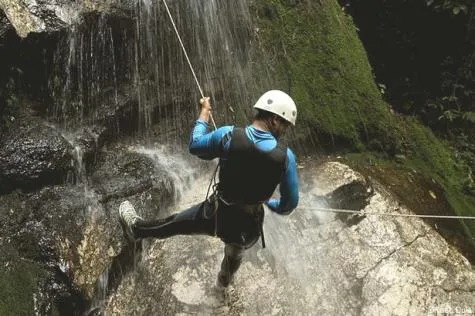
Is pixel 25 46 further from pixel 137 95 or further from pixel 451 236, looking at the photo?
pixel 451 236

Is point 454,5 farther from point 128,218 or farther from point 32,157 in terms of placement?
point 32,157

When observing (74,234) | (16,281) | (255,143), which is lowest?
(16,281)

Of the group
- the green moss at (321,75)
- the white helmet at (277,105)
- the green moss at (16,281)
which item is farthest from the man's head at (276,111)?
the green moss at (321,75)

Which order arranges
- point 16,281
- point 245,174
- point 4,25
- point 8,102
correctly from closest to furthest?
point 245,174 → point 16,281 → point 4,25 → point 8,102

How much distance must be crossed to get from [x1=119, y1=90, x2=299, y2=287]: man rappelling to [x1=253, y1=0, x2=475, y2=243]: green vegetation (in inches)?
121

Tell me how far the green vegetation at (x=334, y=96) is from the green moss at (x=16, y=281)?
3806 millimetres

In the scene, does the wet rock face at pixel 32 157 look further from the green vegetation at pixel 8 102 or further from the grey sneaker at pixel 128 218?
the grey sneaker at pixel 128 218

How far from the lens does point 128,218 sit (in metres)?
4.92

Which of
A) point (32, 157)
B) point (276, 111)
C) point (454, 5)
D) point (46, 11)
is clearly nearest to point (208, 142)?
point (276, 111)

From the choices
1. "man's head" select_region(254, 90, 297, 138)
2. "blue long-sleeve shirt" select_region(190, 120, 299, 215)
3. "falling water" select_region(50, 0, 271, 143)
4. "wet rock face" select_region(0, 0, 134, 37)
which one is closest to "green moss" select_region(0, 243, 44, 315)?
"falling water" select_region(50, 0, 271, 143)

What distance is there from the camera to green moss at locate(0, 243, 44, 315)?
15.2ft

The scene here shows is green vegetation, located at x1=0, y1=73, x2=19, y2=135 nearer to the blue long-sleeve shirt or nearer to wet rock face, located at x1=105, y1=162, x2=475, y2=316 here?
wet rock face, located at x1=105, y1=162, x2=475, y2=316

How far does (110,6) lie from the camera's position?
6.30 m

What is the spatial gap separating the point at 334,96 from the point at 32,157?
407 centimetres
